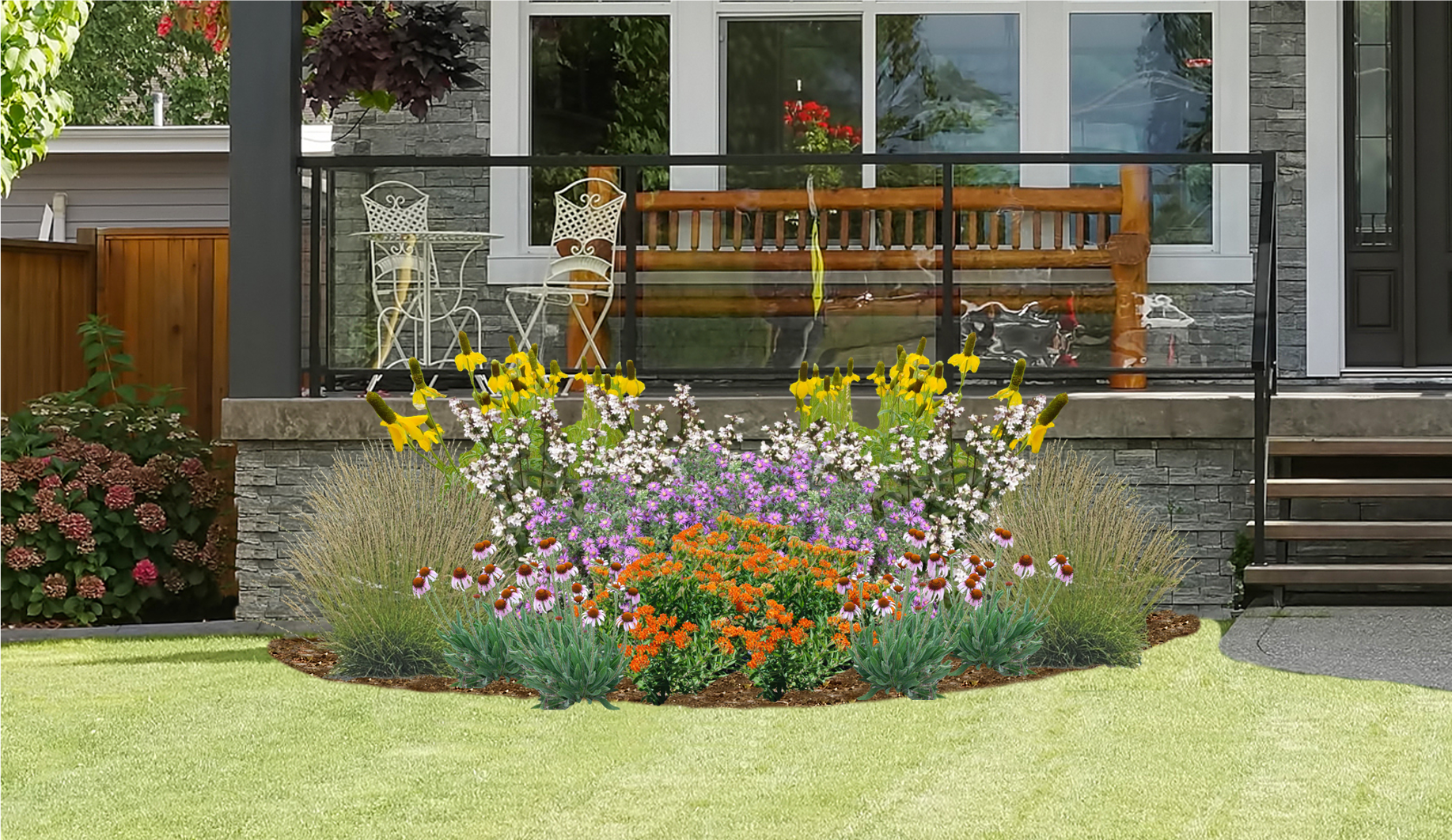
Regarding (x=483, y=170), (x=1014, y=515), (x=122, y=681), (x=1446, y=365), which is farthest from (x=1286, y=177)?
(x=122, y=681)

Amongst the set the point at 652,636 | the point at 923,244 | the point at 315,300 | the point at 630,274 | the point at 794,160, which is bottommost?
the point at 652,636

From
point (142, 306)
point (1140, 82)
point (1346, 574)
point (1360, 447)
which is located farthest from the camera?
point (142, 306)

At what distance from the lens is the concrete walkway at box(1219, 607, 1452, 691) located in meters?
5.52

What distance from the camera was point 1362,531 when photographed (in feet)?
22.2

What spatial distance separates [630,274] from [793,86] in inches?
89.2

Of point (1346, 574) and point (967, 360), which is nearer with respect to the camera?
point (967, 360)

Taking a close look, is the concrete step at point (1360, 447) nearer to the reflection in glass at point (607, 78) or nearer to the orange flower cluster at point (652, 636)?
the orange flower cluster at point (652, 636)

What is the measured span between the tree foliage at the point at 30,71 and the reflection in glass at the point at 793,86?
3543mm

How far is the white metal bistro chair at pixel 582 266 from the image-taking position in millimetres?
7328

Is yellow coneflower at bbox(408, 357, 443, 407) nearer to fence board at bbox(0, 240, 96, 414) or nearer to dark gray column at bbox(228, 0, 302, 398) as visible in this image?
dark gray column at bbox(228, 0, 302, 398)

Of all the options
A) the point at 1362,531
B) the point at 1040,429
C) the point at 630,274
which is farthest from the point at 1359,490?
the point at 630,274

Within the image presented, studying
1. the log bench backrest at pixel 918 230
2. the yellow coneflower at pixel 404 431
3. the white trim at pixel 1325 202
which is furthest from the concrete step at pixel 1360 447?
the yellow coneflower at pixel 404 431

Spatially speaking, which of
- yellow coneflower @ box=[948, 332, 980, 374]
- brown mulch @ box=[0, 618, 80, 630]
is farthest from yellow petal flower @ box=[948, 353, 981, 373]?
brown mulch @ box=[0, 618, 80, 630]

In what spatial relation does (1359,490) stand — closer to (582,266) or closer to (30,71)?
(582,266)
